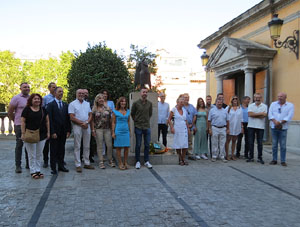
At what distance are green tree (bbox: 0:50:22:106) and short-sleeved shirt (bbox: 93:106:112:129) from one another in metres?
41.6

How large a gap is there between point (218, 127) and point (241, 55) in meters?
5.35

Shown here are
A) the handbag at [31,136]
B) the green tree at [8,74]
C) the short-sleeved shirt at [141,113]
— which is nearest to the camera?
the handbag at [31,136]

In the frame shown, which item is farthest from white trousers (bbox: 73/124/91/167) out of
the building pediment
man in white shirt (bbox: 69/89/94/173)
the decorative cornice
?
the decorative cornice

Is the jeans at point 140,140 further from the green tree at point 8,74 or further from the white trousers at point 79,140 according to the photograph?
the green tree at point 8,74

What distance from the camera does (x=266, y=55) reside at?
12469 mm

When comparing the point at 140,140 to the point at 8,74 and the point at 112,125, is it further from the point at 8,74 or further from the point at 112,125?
the point at 8,74

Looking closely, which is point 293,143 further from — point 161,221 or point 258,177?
point 161,221

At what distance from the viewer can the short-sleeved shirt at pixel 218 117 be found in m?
8.55

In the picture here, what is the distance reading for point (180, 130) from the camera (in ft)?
26.2

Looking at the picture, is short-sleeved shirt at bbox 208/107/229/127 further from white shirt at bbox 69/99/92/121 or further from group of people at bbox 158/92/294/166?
white shirt at bbox 69/99/92/121

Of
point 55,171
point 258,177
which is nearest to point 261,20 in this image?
point 258,177

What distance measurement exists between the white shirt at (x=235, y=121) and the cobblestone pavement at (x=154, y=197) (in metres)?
1.51

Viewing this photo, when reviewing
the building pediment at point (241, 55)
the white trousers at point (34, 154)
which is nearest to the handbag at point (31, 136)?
the white trousers at point (34, 154)

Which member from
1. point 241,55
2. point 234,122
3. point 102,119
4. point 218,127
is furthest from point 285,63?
point 102,119
